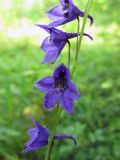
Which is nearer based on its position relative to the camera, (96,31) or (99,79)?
(99,79)

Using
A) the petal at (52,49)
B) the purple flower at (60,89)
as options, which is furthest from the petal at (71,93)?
the petal at (52,49)

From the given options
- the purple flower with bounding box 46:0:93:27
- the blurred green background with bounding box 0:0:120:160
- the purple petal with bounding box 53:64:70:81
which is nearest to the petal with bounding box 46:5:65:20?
the purple flower with bounding box 46:0:93:27

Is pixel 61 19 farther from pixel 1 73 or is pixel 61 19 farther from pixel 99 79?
pixel 99 79

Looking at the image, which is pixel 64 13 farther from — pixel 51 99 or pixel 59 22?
pixel 51 99

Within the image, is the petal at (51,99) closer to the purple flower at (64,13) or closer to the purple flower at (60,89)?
the purple flower at (60,89)

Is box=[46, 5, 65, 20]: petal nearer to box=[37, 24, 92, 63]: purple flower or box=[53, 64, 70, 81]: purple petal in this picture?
box=[37, 24, 92, 63]: purple flower

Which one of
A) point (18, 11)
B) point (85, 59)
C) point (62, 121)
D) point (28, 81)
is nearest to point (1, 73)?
point (28, 81)
